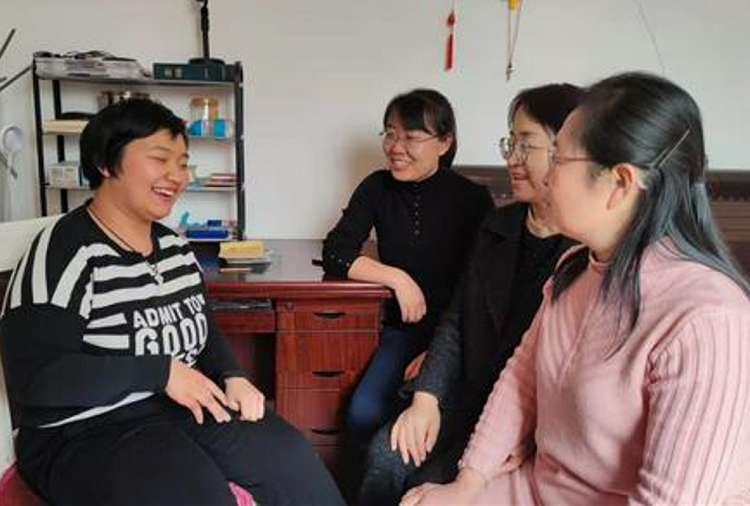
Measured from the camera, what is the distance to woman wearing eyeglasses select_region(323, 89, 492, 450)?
177 centimetres

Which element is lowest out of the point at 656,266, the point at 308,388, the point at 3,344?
the point at 308,388

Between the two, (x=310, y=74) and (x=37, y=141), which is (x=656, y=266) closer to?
(x=310, y=74)

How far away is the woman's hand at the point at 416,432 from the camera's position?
1.38 m

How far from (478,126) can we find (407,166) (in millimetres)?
792

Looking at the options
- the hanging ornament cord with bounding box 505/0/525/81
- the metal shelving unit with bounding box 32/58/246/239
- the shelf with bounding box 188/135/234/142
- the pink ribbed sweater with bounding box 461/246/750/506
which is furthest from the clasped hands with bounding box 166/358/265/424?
the hanging ornament cord with bounding box 505/0/525/81

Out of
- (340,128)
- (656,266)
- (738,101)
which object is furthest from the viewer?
(738,101)

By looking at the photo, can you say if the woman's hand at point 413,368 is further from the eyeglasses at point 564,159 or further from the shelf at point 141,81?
the shelf at point 141,81

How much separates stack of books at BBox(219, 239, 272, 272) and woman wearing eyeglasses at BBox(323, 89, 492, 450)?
0.25 metres

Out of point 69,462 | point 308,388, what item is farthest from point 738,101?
point 69,462

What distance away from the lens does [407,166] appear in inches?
70.3

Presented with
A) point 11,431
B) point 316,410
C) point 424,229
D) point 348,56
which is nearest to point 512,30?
point 348,56

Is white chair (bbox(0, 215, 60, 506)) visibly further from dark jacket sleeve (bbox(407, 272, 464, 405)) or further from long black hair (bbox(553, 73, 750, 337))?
long black hair (bbox(553, 73, 750, 337))

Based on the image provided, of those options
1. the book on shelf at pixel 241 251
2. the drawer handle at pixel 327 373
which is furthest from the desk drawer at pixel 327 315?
the book on shelf at pixel 241 251

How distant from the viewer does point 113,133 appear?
1326 millimetres
